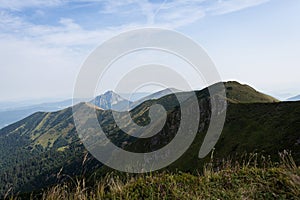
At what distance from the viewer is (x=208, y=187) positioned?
7.22 m

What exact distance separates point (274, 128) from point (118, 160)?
3401 inches

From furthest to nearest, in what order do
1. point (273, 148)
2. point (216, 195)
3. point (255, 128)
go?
point (255, 128), point (273, 148), point (216, 195)

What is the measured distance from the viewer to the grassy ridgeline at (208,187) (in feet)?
20.7

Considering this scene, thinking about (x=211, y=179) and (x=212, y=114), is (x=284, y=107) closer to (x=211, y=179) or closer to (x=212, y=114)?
(x=212, y=114)

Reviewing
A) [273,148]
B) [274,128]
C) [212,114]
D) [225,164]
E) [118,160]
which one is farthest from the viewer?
[118,160]

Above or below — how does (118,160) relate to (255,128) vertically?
below

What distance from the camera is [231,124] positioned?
110 meters

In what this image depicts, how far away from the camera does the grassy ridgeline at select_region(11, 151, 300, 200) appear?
630cm

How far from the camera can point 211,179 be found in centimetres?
786

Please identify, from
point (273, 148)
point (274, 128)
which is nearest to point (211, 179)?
point (273, 148)

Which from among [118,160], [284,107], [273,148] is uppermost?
[284,107]

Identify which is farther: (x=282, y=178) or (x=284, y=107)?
(x=284, y=107)

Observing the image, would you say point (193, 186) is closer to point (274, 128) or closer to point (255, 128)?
point (274, 128)

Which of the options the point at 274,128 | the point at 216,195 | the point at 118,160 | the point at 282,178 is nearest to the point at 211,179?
the point at 216,195
